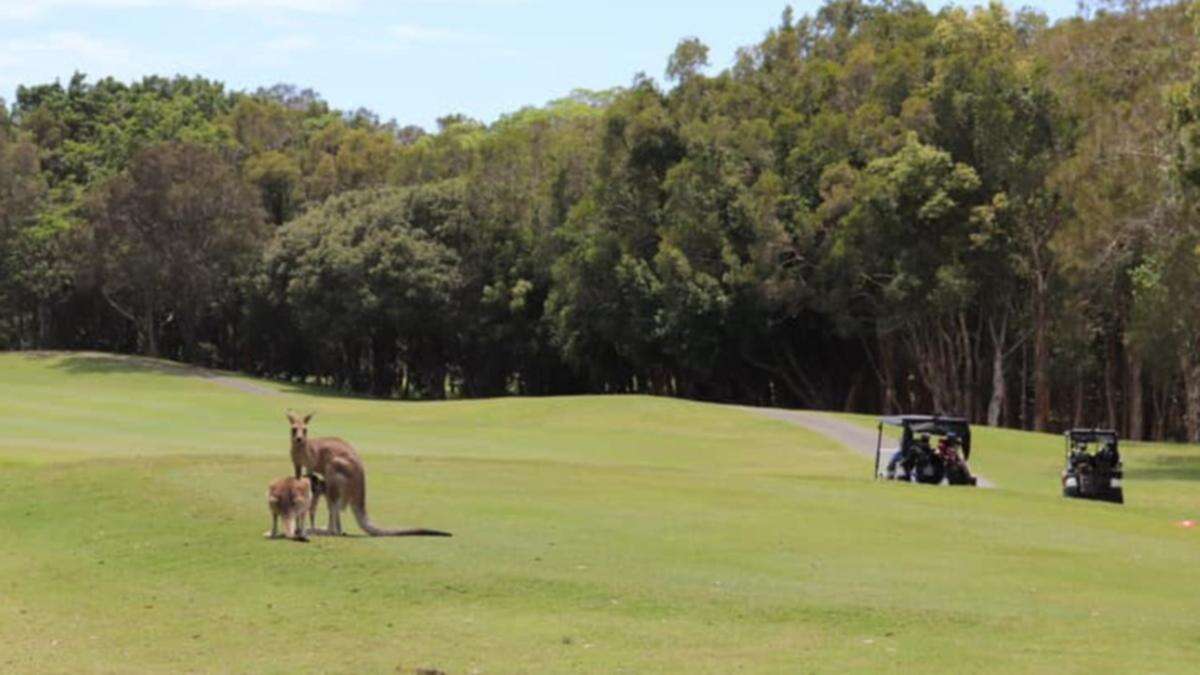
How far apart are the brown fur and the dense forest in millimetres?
24721

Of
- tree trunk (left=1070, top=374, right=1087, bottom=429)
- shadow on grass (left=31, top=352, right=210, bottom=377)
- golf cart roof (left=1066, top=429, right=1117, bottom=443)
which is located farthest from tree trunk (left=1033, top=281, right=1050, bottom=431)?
shadow on grass (left=31, top=352, right=210, bottom=377)

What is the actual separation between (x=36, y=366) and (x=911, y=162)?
44935mm

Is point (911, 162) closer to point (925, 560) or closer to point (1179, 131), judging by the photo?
point (1179, 131)

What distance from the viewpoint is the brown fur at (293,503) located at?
16422 millimetres

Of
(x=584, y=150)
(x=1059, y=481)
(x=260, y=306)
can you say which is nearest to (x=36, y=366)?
(x=260, y=306)

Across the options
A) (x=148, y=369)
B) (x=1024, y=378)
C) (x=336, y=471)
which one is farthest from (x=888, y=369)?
(x=336, y=471)

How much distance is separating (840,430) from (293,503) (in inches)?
1217

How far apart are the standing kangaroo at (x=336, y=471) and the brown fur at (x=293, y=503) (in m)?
0.19

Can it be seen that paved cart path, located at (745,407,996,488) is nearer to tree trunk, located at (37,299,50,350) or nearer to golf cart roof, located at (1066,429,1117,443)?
golf cart roof, located at (1066,429,1117,443)

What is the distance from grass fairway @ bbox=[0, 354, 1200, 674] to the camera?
39.4 feet

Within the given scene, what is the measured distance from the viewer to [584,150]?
73.1 meters

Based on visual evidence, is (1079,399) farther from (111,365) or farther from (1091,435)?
(111,365)

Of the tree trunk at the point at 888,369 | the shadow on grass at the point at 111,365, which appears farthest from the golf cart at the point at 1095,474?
the shadow on grass at the point at 111,365

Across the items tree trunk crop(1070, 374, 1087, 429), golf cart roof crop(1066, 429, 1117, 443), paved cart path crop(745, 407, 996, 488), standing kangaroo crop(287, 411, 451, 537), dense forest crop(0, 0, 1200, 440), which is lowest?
standing kangaroo crop(287, 411, 451, 537)
